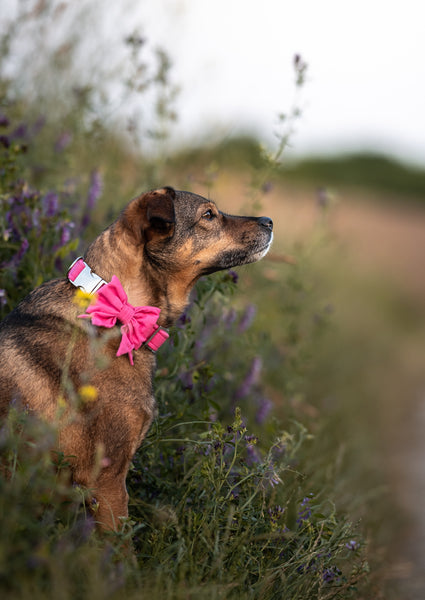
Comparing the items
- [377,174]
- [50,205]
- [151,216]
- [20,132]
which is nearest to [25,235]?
[50,205]

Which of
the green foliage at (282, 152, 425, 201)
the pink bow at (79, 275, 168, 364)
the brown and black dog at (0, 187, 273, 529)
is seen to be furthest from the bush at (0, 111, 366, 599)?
the green foliage at (282, 152, 425, 201)

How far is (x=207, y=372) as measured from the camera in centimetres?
337

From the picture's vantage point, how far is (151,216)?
9.32 feet

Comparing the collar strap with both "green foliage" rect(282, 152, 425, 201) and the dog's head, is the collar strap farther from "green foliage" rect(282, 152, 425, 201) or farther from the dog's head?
"green foliage" rect(282, 152, 425, 201)

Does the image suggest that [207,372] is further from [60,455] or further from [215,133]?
[215,133]

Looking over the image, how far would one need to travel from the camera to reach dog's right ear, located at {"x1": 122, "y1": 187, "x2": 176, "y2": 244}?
2.86 metres

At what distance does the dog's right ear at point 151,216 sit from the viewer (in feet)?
9.38

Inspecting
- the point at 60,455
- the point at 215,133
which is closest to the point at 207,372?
the point at 60,455

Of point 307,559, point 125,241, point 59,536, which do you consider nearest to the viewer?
point 59,536

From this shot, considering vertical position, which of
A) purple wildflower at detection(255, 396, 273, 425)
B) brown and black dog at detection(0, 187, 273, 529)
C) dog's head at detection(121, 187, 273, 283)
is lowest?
purple wildflower at detection(255, 396, 273, 425)

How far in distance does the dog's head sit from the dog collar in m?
0.32

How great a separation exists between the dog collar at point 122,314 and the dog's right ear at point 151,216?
1.06 ft

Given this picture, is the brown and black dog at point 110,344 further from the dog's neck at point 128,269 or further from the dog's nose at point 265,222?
the dog's nose at point 265,222

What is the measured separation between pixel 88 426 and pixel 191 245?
1197 millimetres
